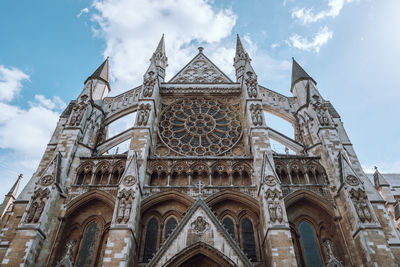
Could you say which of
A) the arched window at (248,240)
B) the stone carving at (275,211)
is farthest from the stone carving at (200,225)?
the stone carving at (275,211)

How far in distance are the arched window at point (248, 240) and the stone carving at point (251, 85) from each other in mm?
7141

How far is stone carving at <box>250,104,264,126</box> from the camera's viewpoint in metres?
15.6

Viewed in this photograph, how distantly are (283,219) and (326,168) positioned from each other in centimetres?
404

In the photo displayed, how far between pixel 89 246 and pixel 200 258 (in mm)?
4877

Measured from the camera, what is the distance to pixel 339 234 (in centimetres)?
1250

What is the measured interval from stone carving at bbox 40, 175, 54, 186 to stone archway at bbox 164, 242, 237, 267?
6.23 metres

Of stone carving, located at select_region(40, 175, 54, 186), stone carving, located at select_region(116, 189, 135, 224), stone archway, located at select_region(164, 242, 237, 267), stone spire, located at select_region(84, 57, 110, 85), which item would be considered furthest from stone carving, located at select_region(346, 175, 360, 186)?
stone spire, located at select_region(84, 57, 110, 85)

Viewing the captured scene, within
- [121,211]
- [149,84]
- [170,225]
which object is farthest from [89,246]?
[149,84]

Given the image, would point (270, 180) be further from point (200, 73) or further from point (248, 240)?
point (200, 73)

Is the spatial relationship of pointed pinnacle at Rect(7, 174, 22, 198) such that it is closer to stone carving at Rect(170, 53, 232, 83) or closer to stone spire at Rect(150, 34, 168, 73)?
stone spire at Rect(150, 34, 168, 73)

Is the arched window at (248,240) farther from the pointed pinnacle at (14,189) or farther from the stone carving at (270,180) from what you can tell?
the pointed pinnacle at (14,189)

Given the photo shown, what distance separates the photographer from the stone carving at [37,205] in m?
11.9

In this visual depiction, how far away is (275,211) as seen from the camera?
1193cm

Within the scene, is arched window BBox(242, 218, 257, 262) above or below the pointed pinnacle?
below
